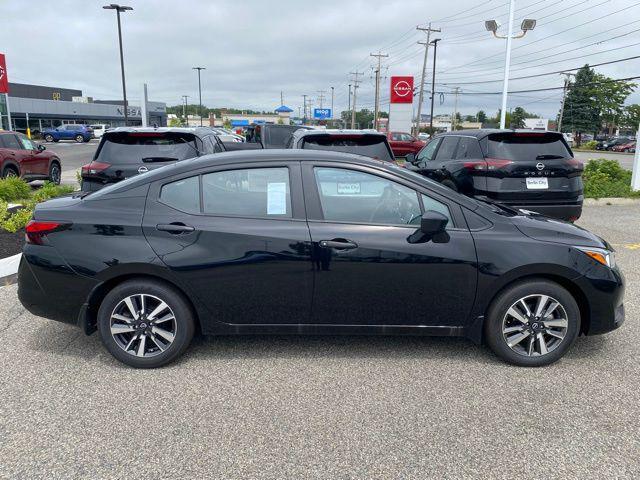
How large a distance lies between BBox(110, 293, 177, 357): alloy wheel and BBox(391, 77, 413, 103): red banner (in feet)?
91.0

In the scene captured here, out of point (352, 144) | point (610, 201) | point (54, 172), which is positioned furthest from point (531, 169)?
point (54, 172)

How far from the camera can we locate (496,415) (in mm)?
3193

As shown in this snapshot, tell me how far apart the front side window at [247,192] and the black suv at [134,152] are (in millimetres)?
3059

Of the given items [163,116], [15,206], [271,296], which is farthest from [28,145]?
[163,116]

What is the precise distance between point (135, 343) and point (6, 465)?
1.19 metres

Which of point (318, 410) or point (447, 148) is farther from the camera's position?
point (447, 148)

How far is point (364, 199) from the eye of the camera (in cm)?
381

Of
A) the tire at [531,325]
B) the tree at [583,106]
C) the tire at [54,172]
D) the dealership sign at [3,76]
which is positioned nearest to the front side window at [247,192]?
the tire at [531,325]

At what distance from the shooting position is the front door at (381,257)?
3636 mm

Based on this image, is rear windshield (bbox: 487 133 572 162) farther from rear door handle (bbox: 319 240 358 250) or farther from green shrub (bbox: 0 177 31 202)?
green shrub (bbox: 0 177 31 202)

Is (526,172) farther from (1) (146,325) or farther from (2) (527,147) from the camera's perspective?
(1) (146,325)

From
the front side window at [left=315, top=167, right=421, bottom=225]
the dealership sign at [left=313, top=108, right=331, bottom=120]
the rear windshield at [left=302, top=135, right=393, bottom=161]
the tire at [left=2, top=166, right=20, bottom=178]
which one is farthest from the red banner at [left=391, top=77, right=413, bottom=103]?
the dealership sign at [left=313, top=108, right=331, bottom=120]

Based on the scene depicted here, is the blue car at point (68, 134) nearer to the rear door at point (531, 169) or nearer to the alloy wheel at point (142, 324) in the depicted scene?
the rear door at point (531, 169)

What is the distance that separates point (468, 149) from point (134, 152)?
4785mm
